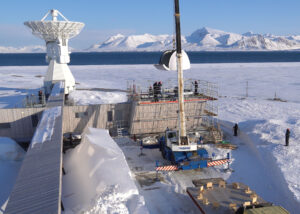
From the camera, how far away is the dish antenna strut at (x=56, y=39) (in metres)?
31.0

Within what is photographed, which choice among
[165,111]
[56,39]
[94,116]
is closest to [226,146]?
[165,111]

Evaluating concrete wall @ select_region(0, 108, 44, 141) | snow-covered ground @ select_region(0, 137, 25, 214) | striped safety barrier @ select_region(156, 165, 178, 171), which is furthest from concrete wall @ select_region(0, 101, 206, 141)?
striped safety barrier @ select_region(156, 165, 178, 171)

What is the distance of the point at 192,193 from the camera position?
38.2 feet

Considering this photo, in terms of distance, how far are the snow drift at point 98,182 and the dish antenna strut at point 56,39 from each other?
68.2ft

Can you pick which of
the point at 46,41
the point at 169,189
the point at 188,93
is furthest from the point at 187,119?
the point at 46,41

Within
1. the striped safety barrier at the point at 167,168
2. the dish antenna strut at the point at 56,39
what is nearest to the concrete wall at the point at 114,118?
the striped safety barrier at the point at 167,168

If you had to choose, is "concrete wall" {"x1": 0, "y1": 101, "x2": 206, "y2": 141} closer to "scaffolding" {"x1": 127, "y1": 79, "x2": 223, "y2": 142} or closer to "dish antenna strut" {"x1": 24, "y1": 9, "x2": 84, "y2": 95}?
"scaffolding" {"x1": 127, "y1": 79, "x2": 223, "y2": 142}

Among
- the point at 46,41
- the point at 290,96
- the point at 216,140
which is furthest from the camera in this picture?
the point at 290,96

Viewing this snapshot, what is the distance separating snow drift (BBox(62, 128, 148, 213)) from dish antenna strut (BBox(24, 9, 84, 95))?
20.8 meters

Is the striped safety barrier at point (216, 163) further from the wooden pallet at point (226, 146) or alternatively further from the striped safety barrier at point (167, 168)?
the wooden pallet at point (226, 146)

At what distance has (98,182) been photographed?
35.2 feet

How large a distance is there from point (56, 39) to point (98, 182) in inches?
1051

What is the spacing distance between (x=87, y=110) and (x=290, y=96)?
3128cm

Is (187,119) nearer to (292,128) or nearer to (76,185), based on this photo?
(292,128)
